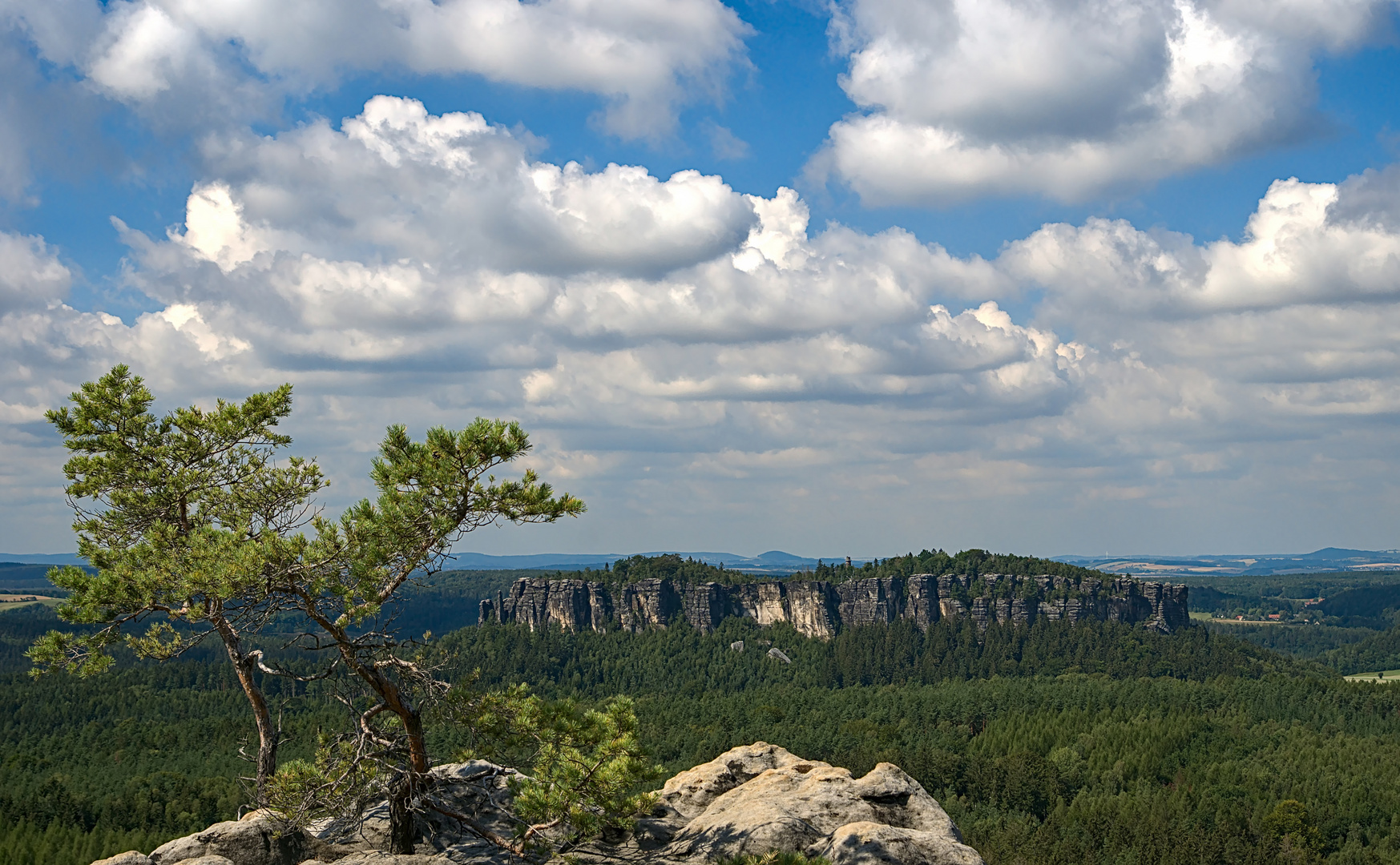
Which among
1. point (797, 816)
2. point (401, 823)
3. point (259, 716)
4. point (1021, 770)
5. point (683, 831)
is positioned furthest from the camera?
point (1021, 770)

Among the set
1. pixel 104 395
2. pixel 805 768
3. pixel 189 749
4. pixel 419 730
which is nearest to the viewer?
pixel 419 730

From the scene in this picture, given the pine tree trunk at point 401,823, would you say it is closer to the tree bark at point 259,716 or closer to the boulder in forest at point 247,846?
the boulder in forest at point 247,846

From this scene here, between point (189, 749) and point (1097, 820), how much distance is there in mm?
137050

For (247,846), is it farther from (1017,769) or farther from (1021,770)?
(1017,769)

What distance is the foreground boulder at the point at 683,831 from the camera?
3014 centimetres

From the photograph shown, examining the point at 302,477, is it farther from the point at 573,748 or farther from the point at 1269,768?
the point at 1269,768

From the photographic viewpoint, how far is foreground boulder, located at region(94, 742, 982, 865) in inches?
1187

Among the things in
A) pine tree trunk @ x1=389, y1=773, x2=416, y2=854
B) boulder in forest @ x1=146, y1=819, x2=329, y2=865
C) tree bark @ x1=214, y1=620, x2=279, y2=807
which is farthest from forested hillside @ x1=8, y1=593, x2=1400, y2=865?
pine tree trunk @ x1=389, y1=773, x2=416, y2=854

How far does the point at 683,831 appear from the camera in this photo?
34156mm

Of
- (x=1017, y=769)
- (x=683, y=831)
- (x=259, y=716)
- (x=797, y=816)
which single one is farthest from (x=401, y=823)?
(x=1017, y=769)

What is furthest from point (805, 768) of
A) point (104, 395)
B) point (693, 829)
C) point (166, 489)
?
point (104, 395)

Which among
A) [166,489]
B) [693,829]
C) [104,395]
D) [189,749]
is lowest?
[189,749]

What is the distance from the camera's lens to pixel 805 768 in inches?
1542

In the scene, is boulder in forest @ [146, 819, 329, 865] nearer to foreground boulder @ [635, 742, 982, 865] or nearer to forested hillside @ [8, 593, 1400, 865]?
foreground boulder @ [635, 742, 982, 865]
